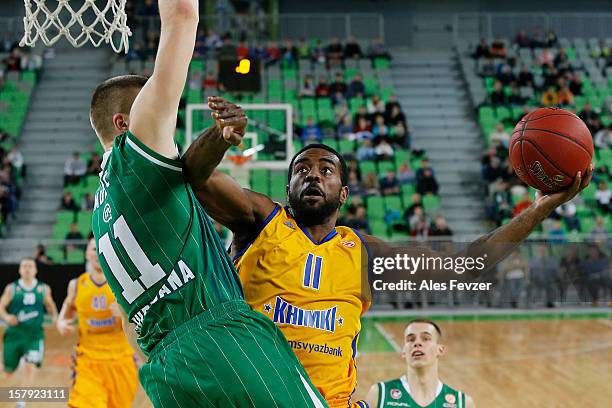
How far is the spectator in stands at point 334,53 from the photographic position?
1862cm

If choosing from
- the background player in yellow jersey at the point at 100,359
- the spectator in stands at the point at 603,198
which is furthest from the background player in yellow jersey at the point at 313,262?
the spectator in stands at the point at 603,198

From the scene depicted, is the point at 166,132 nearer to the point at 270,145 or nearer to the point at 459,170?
the point at 270,145

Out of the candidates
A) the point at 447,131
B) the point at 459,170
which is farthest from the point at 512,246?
the point at 447,131

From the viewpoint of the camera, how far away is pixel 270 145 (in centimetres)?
1223

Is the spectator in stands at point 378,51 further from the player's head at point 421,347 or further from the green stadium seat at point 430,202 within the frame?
the player's head at point 421,347

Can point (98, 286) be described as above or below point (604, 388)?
above

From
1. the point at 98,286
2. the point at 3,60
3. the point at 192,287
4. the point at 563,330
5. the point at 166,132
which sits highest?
the point at 3,60

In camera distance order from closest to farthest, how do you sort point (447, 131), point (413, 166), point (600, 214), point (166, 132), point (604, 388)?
point (166, 132), point (604, 388), point (600, 214), point (413, 166), point (447, 131)

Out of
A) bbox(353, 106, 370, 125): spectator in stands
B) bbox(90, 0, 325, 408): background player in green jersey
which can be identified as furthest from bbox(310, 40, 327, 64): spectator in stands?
bbox(90, 0, 325, 408): background player in green jersey

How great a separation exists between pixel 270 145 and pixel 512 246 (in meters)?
9.08

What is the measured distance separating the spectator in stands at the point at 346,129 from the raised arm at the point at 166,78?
539 inches

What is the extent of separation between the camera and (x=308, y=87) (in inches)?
691

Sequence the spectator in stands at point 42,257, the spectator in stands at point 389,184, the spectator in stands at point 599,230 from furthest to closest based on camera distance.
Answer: the spectator in stands at point 389,184
the spectator in stands at point 599,230
the spectator in stands at point 42,257

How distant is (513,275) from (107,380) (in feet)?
27.4
